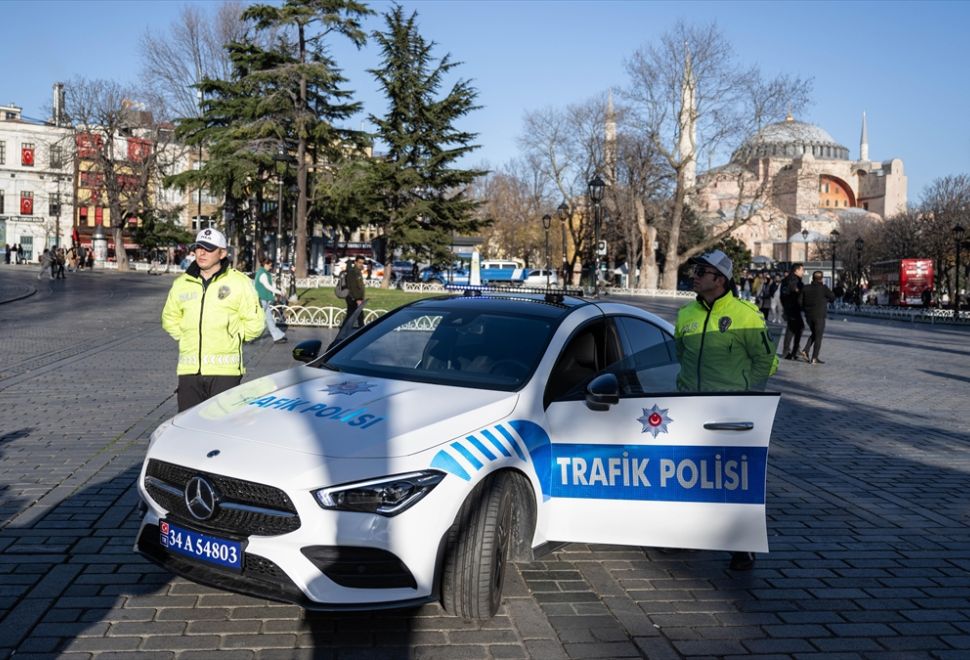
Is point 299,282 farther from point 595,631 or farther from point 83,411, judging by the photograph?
point 595,631

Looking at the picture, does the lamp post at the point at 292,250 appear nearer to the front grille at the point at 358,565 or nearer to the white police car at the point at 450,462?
the white police car at the point at 450,462

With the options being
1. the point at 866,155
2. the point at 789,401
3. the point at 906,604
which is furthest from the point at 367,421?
the point at 866,155

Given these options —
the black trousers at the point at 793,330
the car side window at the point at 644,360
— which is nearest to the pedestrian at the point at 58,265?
the black trousers at the point at 793,330

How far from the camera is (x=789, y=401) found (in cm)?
1261

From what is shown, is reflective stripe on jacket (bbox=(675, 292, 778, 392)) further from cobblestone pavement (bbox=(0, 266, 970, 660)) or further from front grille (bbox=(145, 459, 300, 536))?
front grille (bbox=(145, 459, 300, 536))

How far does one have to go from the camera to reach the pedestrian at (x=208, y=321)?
6094 mm

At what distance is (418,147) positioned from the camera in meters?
50.2

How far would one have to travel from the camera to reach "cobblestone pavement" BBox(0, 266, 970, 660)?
412cm

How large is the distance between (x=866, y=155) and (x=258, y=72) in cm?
17519

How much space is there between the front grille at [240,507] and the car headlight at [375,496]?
16 cm

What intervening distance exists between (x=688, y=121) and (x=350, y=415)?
170 feet

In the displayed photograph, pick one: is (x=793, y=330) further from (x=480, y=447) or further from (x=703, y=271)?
(x=480, y=447)

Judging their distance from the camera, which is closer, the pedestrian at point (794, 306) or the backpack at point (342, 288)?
the pedestrian at point (794, 306)

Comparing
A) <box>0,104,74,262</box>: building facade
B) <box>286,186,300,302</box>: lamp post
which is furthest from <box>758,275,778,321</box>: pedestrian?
<box>0,104,74,262</box>: building facade
